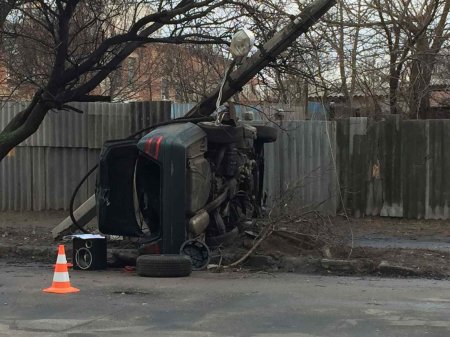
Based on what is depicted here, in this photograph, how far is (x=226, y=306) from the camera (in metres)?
6.68

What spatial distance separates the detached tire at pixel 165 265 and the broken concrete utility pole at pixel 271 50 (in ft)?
10.8

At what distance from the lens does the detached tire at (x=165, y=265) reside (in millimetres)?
8320

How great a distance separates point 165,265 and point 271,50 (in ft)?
12.9

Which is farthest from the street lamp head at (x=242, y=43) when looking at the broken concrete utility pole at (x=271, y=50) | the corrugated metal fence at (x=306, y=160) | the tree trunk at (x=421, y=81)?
the tree trunk at (x=421, y=81)

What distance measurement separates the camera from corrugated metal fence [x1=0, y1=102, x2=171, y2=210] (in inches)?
526

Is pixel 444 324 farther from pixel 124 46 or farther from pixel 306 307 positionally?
pixel 124 46

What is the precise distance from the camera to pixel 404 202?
12.6m

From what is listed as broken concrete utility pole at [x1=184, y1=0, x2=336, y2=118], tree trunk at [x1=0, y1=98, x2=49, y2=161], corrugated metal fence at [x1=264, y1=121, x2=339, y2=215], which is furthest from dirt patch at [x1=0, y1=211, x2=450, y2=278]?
broken concrete utility pole at [x1=184, y1=0, x2=336, y2=118]

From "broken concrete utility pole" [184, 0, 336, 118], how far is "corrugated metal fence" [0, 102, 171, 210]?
108 inches

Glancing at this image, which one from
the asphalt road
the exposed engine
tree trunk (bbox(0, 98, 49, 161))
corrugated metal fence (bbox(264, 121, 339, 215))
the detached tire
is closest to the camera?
the asphalt road

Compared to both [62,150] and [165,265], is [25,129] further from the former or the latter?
[165,265]

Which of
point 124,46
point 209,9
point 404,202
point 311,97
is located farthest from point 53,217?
point 311,97

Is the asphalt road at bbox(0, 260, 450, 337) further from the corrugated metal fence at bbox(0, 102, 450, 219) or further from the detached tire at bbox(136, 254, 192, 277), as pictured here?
the corrugated metal fence at bbox(0, 102, 450, 219)

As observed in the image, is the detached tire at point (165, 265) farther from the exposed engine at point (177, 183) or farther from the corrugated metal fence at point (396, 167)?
the corrugated metal fence at point (396, 167)
